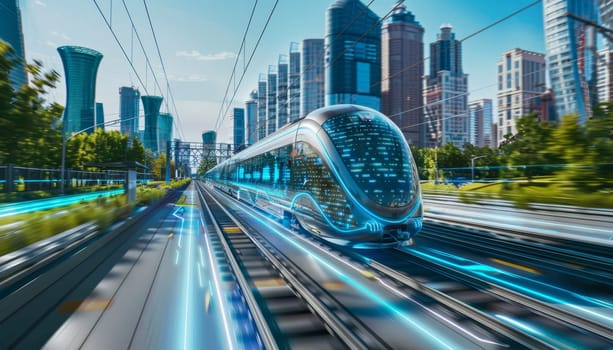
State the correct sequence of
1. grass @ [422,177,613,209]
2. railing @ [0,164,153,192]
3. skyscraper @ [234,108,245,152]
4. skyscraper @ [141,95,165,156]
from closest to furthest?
grass @ [422,177,613,209] → railing @ [0,164,153,192] → skyscraper @ [141,95,165,156] → skyscraper @ [234,108,245,152]

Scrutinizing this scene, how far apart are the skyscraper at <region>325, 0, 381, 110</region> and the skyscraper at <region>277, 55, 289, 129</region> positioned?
21906mm

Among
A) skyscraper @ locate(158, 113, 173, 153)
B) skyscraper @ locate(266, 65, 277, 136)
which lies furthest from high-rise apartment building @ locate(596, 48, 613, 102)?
skyscraper @ locate(266, 65, 277, 136)

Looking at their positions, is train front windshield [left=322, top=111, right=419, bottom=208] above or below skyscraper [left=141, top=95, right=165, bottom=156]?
below

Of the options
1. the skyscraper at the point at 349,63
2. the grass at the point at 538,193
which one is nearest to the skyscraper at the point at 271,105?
the skyscraper at the point at 349,63

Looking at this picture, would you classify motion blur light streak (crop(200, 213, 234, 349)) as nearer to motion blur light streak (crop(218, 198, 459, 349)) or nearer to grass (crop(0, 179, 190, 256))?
motion blur light streak (crop(218, 198, 459, 349))

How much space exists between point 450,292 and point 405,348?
1.95m

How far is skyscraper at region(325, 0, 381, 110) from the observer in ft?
363

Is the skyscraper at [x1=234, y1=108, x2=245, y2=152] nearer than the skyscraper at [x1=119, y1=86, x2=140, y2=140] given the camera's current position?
No

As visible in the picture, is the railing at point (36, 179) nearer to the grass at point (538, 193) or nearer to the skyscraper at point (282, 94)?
the grass at point (538, 193)

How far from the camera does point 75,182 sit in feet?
96.7

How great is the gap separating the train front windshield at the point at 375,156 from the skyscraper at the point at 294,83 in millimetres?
107559

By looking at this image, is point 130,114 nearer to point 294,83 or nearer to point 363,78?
point 294,83

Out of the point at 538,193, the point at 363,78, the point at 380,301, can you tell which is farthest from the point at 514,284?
the point at 363,78

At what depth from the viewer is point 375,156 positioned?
282 inches
